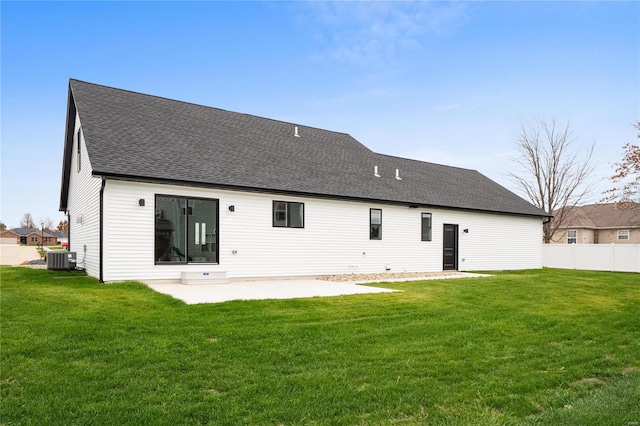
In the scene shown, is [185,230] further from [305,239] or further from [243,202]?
[305,239]

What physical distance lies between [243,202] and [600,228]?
33.8m

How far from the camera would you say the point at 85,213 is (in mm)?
13992

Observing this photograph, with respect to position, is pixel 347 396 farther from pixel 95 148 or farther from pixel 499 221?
pixel 499 221

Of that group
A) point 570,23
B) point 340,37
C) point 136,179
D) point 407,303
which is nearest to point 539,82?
point 570,23

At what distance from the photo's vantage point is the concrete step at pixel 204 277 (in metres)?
11.7

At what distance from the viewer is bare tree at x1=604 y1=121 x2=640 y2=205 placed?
21906 mm

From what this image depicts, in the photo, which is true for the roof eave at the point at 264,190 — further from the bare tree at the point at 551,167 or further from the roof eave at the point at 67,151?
the bare tree at the point at 551,167

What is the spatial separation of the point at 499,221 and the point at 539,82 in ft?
21.3

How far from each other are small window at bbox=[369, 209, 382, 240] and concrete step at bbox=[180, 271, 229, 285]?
20.1 feet

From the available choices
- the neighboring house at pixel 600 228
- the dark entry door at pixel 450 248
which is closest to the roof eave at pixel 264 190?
the dark entry door at pixel 450 248

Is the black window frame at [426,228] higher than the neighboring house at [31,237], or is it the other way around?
the black window frame at [426,228]

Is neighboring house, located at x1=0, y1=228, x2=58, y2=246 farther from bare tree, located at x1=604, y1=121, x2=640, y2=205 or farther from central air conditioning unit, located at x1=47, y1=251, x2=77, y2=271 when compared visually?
bare tree, located at x1=604, y1=121, x2=640, y2=205

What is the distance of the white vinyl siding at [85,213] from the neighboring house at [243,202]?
39 mm

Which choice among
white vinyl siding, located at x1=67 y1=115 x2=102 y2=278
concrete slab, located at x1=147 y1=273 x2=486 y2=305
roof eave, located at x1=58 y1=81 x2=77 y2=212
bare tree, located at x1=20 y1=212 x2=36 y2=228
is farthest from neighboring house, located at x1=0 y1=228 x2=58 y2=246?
concrete slab, located at x1=147 y1=273 x2=486 y2=305
